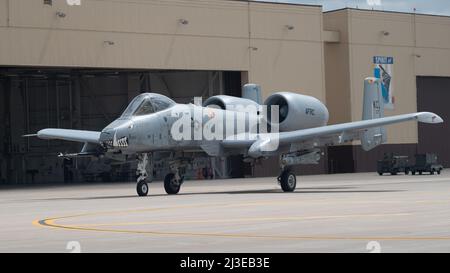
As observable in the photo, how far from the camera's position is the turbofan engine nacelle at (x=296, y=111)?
35.0m

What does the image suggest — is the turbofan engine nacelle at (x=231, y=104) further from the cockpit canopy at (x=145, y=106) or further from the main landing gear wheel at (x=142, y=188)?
the main landing gear wheel at (x=142, y=188)

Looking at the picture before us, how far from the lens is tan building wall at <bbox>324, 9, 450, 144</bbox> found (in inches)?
2628

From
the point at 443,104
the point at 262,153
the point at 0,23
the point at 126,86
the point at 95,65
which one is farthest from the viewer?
the point at 443,104

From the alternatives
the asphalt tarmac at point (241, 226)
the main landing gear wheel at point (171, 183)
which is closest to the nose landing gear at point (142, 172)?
the main landing gear wheel at point (171, 183)

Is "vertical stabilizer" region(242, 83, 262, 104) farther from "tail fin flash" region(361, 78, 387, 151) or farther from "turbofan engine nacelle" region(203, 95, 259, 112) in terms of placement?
"tail fin flash" region(361, 78, 387, 151)

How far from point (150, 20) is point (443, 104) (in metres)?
28.7

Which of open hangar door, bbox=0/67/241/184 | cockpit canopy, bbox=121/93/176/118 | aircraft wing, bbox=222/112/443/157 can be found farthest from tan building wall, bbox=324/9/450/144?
cockpit canopy, bbox=121/93/176/118

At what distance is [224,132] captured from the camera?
3369 centimetres

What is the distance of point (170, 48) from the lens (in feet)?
184

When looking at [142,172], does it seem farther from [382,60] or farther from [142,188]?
[382,60]

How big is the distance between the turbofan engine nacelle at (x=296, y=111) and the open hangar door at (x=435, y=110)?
3669 centimetres

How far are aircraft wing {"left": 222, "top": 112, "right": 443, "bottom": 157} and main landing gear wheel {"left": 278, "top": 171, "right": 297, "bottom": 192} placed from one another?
1.23m
